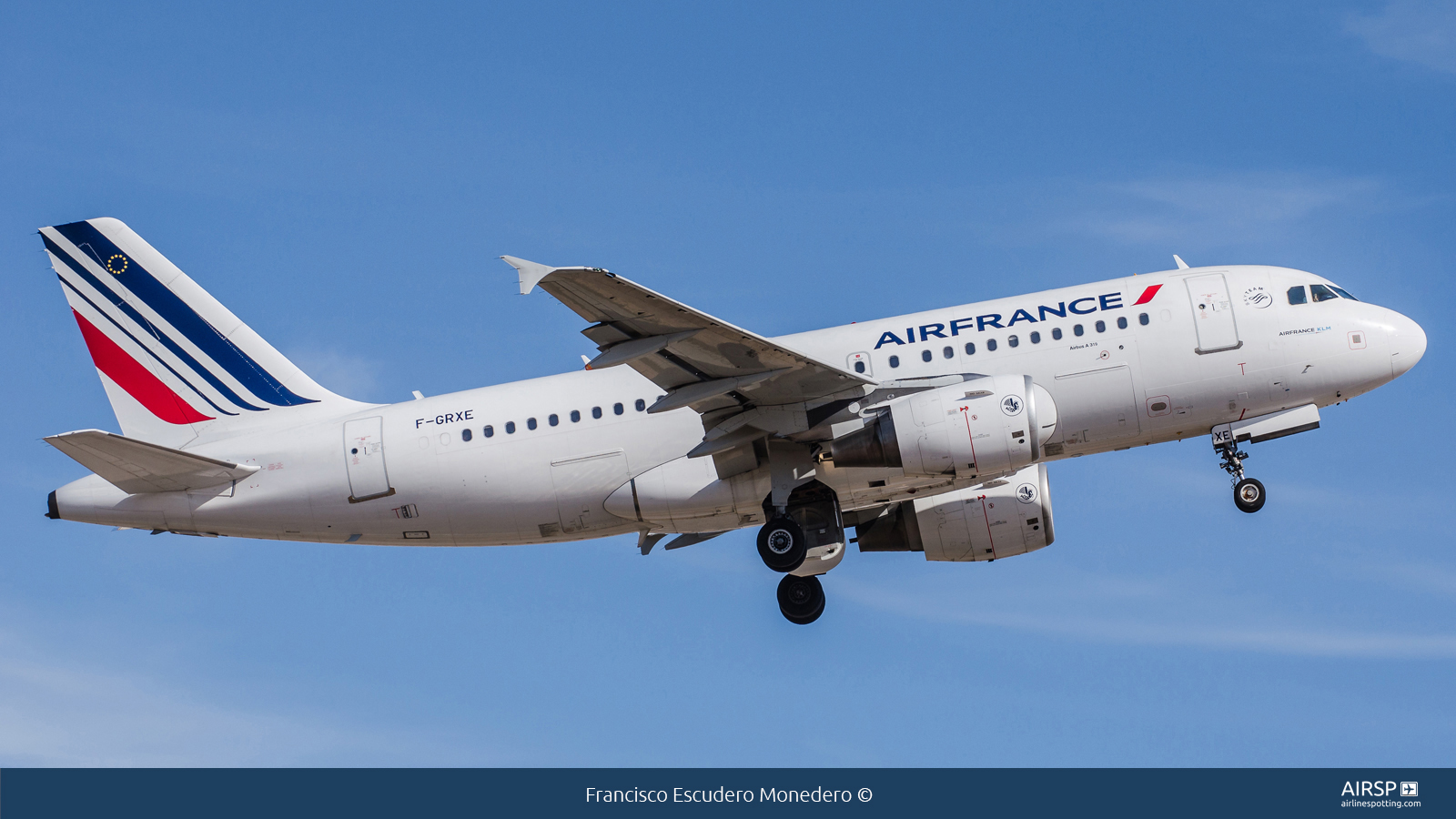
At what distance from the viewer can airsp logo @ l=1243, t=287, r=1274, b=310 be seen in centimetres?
3070

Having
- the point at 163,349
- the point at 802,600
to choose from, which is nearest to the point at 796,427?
the point at 802,600

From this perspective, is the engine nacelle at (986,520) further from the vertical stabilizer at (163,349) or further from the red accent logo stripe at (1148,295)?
the vertical stabilizer at (163,349)

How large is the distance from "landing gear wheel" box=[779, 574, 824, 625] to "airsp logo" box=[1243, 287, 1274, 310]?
11.8m

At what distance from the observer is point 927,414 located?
28828 mm

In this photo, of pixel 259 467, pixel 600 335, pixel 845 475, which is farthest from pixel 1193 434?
pixel 259 467

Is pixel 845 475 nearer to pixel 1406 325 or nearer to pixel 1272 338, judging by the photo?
pixel 1272 338

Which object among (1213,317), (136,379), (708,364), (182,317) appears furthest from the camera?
(182,317)

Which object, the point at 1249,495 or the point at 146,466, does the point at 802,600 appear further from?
the point at 146,466

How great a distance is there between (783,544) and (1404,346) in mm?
13885

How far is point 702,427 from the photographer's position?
31.3 meters

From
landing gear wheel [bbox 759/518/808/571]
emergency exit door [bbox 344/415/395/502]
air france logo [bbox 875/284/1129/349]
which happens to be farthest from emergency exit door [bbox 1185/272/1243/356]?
emergency exit door [bbox 344/415/395/502]

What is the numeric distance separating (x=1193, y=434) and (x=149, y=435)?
23688mm

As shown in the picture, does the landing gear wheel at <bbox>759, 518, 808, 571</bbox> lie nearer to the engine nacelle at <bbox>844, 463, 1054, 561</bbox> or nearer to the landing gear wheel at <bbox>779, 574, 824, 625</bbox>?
the landing gear wheel at <bbox>779, 574, 824, 625</bbox>

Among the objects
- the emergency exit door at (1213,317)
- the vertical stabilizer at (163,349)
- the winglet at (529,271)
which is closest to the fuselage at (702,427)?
the emergency exit door at (1213,317)
